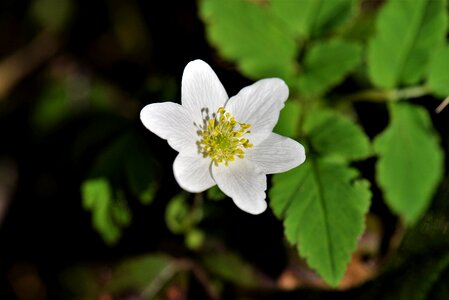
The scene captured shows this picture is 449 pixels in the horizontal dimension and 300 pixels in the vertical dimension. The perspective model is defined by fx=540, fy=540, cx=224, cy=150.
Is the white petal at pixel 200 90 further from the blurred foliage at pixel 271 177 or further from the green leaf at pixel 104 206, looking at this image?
the green leaf at pixel 104 206

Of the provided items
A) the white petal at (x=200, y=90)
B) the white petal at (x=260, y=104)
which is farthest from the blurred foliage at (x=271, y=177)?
the white petal at (x=200, y=90)

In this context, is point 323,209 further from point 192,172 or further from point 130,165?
point 130,165

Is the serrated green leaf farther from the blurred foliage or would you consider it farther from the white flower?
the white flower

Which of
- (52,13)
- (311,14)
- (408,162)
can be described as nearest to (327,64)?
(311,14)

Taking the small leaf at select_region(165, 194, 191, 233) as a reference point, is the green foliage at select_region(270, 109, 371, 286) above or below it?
above

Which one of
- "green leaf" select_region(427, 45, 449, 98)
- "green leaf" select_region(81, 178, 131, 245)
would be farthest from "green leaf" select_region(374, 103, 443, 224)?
"green leaf" select_region(81, 178, 131, 245)

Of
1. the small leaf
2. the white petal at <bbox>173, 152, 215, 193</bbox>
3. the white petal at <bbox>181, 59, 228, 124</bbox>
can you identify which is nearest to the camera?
the white petal at <bbox>173, 152, 215, 193</bbox>

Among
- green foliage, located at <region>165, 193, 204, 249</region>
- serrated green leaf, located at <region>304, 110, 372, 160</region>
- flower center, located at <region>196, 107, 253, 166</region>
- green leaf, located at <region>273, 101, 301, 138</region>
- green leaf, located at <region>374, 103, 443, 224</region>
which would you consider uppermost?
flower center, located at <region>196, 107, 253, 166</region>
